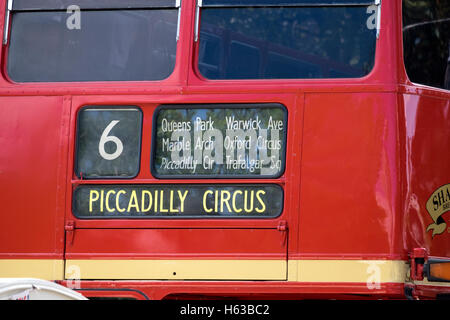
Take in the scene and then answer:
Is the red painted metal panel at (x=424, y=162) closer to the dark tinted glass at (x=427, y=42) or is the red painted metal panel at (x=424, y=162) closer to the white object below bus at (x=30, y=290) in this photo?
the dark tinted glass at (x=427, y=42)

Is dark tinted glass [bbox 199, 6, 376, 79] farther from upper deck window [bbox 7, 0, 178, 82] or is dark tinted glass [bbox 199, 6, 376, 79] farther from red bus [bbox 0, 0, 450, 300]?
upper deck window [bbox 7, 0, 178, 82]

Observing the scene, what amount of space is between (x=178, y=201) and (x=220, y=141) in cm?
49

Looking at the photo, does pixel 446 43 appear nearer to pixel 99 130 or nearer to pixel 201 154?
pixel 201 154

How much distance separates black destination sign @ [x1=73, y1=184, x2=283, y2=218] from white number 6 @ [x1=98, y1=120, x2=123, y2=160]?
0.21 metres

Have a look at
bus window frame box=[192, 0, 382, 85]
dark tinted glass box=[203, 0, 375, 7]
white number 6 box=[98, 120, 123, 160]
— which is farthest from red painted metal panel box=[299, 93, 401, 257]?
white number 6 box=[98, 120, 123, 160]

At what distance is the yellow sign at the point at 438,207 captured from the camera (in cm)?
562

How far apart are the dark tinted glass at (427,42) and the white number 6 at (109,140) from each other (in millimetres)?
1984

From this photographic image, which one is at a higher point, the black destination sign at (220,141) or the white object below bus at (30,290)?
the black destination sign at (220,141)

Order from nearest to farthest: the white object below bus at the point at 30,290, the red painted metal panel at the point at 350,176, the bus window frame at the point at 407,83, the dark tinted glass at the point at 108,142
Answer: the white object below bus at the point at 30,290
the red painted metal panel at the point at 350,176
the bus window frame at the point at 407,83
the dark tinted glass at the point at 108,142

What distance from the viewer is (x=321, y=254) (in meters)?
5.55

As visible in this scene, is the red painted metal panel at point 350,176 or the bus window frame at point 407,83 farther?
the bus window frame at point 407,83

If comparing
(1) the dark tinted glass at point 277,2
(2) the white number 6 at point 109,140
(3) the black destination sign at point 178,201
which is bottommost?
(3) the black destination sign at point 178,201

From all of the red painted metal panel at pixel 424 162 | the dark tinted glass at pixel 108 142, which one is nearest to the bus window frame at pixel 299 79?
the red painted metal panel at pixel 424 162

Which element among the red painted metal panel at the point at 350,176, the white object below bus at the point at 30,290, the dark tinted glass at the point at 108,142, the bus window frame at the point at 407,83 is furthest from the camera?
the dark tinted glass at the point at 108,142
